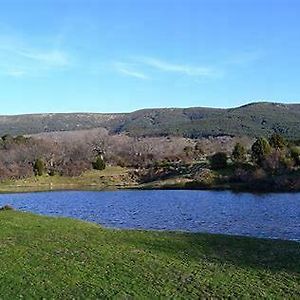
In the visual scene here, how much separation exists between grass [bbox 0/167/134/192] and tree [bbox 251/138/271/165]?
28.9 meters

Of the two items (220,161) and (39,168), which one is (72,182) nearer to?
(39,168)

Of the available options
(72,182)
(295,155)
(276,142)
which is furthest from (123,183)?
(295,155)

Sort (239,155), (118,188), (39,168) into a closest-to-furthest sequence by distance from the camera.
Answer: (118,188) < (239,155) < (39,168)

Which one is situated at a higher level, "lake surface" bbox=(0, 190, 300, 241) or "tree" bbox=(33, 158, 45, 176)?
"lake surface" bbox=(0, 190, 300, 241)

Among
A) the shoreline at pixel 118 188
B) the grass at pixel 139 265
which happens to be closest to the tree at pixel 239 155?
the shoreline at pixel 118 188

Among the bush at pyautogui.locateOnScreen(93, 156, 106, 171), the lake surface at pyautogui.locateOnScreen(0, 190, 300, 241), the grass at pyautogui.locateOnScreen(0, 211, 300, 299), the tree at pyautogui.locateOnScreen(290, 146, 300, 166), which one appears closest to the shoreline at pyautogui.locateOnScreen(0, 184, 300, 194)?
the tree at pyautogui.locateOnScreen(290, 146, 300, 166)

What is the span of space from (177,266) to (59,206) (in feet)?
166

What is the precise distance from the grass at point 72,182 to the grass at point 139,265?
290 feet

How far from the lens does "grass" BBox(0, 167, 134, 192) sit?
119 metres

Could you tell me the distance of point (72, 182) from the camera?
408 ft

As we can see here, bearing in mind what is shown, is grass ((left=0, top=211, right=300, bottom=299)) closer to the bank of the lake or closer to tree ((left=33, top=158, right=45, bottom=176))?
the bank of the lake

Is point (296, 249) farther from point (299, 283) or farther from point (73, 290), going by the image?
point (73, 290)

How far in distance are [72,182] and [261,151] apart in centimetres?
4448

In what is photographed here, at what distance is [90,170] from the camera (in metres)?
135
